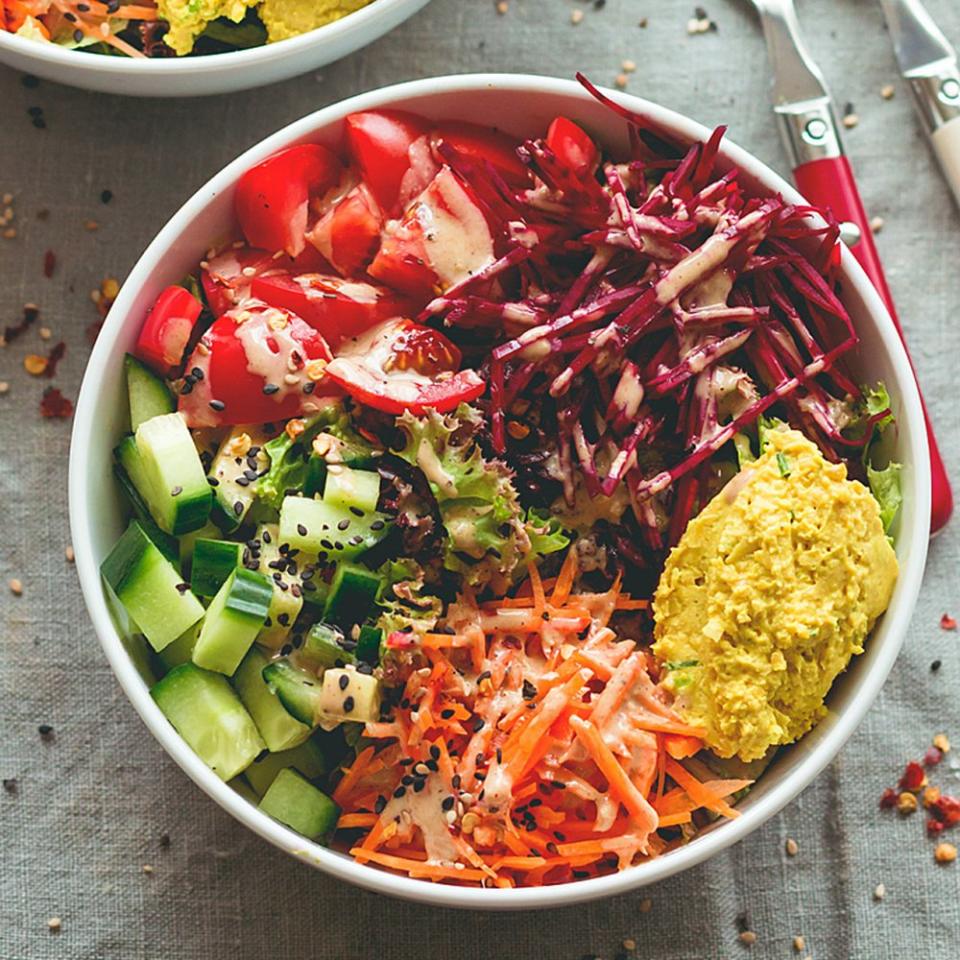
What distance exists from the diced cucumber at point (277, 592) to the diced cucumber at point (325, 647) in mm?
48

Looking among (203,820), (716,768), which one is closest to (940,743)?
(716,768)

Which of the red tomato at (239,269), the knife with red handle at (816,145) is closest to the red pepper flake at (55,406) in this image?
the red tomato at (239,269)

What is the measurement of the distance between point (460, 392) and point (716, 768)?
81 centimetres

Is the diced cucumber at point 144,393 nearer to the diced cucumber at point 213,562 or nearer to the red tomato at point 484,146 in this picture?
the diced cucumber at point 213,562

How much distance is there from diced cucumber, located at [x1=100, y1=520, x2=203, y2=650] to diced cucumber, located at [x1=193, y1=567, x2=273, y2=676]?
4 centimetres

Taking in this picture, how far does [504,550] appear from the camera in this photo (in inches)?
85.7

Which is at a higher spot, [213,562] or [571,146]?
[571,146]

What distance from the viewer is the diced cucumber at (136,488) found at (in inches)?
88.4

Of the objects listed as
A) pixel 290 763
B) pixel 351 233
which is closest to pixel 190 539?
pixel 290 763

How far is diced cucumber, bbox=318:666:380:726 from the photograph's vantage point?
2.11 meters

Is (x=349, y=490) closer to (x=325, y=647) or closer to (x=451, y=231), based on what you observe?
(x=325, y=647)

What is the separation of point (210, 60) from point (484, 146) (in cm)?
53

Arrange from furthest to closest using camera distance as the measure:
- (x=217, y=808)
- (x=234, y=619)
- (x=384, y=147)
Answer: (x=217, y=808) < (x=384, y=147) < (x=234, y=619)

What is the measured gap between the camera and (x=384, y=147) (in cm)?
230
